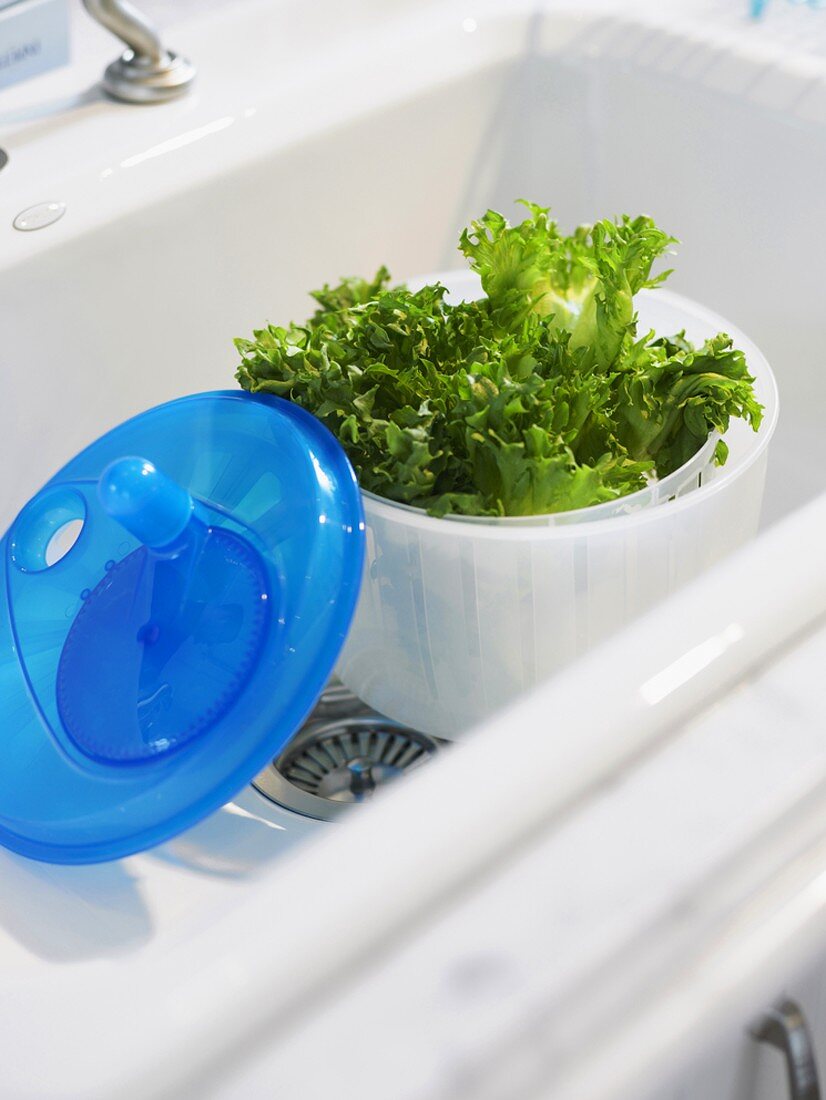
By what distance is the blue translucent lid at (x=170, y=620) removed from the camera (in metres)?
0.54

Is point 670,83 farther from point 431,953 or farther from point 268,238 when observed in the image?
point 431,953

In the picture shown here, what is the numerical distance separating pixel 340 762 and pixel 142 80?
0.50 metres

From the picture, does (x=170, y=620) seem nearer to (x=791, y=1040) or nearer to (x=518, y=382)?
(x=518, y=382)

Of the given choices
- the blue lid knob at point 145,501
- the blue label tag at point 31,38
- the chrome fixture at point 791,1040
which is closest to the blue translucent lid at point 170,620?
the blue lid knob at point 145,501

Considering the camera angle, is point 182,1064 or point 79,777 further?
point 79,777

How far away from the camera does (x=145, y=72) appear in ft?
3.02

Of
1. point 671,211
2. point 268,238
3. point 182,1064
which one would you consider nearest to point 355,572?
point 182,1064

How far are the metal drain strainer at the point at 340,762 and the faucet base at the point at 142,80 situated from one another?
460 millimetres

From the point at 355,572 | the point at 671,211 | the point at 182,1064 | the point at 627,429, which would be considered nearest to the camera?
the point at 182,1064

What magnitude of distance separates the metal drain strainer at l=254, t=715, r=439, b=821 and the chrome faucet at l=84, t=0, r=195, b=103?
0.46 m

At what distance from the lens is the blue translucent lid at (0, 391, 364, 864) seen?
0.54m

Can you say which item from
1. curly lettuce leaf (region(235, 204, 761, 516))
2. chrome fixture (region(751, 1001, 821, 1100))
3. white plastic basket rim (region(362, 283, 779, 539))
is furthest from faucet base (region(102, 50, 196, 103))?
chrome fixture (region(751, 1001, 821, 1100))

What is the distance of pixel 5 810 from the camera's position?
58 cm

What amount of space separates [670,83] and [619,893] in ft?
2.50
